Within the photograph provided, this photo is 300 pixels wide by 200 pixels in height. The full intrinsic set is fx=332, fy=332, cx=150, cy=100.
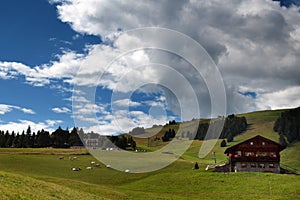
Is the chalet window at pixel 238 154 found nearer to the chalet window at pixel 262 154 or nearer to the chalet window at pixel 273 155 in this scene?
the chalet window at pixel 262 154

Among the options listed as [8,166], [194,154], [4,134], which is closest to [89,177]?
[8,166]

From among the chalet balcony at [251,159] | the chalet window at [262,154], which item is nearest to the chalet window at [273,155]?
the chalet balcony at [251,159]

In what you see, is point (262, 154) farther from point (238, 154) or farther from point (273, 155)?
point (238, 154)

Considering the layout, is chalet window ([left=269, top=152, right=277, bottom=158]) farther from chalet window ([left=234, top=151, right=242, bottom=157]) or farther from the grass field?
the grass field

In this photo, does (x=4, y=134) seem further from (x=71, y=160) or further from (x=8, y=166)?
(x=8, y=166)

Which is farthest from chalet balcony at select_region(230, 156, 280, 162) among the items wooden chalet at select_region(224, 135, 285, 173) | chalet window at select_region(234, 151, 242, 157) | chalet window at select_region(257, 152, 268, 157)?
chalet window at select_region(234, 151, 242, 157)

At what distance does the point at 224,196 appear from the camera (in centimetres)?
5431

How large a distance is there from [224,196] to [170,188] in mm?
10957

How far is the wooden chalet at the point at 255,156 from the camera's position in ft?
281

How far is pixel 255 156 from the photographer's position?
287 ft

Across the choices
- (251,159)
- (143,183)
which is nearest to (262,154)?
(251,159)

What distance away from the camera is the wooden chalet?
85.8 metres

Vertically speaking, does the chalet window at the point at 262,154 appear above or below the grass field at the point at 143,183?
above

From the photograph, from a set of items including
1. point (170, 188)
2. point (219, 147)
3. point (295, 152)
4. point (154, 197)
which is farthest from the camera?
point (219, 147)
